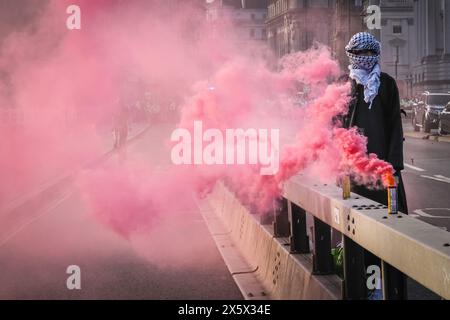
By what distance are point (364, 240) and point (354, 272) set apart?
1.57ft

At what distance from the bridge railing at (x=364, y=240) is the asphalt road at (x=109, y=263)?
3.49 ft

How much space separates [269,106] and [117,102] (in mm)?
9079

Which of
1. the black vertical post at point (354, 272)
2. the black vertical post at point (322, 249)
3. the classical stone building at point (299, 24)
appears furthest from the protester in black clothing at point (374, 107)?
the classical stone building at point (299, 24)

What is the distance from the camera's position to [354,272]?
16.6 feet

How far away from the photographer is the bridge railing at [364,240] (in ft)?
12.3

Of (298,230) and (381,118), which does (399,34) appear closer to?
(381,118)

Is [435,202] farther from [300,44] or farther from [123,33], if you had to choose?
[300,44]

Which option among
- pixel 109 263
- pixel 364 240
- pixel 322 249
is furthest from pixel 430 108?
pixel 364 240

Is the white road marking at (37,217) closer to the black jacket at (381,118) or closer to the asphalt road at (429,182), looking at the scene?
the black jacket at (381,118)

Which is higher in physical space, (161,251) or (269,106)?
(269,106)

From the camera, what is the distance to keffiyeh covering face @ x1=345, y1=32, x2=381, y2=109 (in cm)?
647

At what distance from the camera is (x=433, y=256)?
12.0 ft

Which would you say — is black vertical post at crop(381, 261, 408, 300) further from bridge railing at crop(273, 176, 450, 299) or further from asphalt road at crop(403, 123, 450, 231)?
asphalt road at crop(403, 123, 450, 231)
